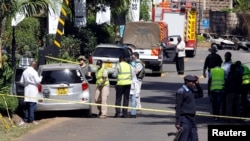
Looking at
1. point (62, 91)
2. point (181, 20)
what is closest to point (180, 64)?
point (181, 20)

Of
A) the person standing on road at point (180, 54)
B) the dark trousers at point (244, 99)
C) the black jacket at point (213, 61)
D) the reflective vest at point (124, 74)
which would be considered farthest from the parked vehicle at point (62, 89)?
the person standing on road at point (180, 54)

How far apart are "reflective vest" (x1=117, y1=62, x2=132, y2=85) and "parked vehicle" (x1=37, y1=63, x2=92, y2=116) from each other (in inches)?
48.9

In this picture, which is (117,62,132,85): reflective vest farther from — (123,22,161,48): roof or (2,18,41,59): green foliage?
(123,22,161,48): roof

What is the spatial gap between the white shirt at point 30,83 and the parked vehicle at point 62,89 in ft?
3.56

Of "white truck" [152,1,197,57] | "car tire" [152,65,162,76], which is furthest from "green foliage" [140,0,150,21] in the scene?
"car tire" [152,65,162,76]

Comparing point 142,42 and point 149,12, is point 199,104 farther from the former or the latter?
point 149,12

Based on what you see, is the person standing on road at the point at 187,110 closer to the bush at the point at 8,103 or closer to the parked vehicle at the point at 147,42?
the bush at the point at 8,103

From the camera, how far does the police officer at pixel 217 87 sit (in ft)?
74.5

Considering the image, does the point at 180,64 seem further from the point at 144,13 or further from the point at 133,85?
the point at 144,13

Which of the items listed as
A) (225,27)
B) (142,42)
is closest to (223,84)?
(142,42)

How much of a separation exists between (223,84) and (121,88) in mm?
2884

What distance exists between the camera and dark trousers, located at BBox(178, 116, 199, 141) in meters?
15.1

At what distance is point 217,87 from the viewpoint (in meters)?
22.7

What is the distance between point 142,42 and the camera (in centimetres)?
4175
